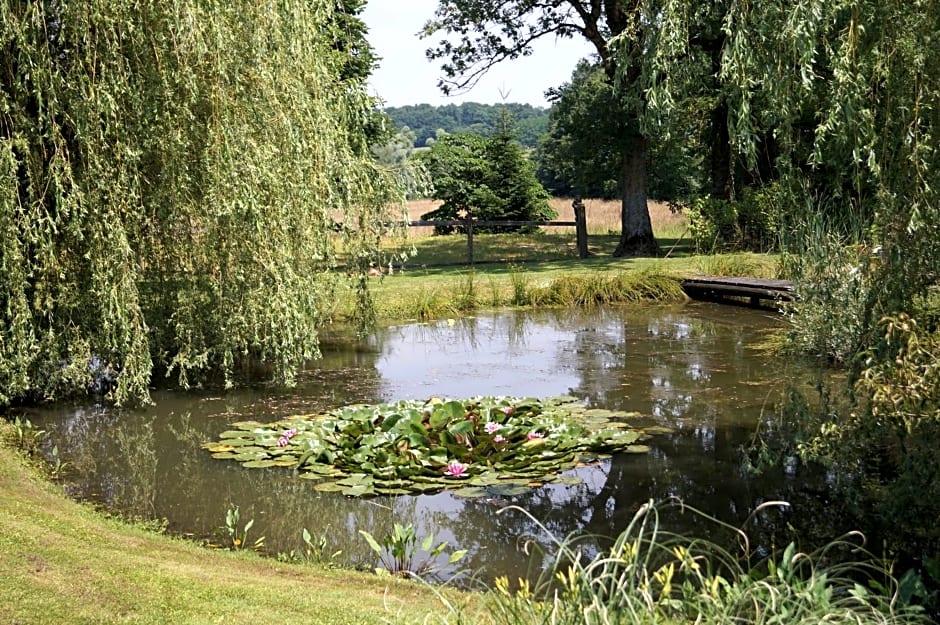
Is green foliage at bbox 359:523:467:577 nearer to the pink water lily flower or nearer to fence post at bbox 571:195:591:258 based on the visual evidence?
the pink water lily flower

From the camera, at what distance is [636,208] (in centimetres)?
2052

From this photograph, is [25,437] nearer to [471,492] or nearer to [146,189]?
[146,189]

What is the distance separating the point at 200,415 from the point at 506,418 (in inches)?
106

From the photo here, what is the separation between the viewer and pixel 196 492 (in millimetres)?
6215

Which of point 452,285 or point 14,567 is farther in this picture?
point 452,285

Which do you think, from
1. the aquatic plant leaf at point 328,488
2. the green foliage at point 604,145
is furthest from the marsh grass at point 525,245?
the aquatic plant leaf at point 328,488

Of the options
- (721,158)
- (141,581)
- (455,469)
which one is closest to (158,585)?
(141,581)

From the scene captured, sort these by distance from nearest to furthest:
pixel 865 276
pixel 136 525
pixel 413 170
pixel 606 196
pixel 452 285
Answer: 1. pixel 865 276
2. pixel 136 525
3. pixel 413 170
4. pixel 452 285
5. pixel 606 196

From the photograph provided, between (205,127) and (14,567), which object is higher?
(205,127)

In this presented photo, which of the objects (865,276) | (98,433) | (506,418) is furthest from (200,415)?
(865,276)

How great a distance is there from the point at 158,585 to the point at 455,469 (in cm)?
251

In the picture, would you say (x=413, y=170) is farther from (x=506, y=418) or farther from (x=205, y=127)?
(x=506, y=418)

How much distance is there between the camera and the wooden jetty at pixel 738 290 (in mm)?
13031

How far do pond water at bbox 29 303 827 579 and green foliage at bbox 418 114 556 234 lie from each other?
17.1 meters
